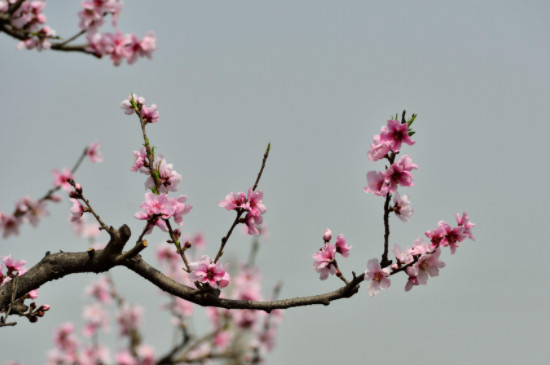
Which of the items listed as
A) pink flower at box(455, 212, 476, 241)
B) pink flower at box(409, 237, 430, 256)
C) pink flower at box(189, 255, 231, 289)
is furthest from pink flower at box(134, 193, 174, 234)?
pink flower at box(455, 212, 476, 241)

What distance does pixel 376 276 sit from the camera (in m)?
2.88

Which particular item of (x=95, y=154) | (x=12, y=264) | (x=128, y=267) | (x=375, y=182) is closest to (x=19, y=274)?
(x=12, y=264)

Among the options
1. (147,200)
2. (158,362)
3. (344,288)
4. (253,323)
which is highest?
(253,323)

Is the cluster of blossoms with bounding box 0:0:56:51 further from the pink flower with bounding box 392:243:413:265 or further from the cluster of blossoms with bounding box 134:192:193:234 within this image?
the pink flower with bounding box 392:243:413:265

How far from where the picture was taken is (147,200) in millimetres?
3002

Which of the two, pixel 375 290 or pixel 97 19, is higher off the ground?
pixel 97 19

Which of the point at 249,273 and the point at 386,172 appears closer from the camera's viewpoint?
the point at 386,172

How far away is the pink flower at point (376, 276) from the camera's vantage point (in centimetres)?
283

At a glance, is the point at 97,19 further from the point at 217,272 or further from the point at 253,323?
the point at 253,323

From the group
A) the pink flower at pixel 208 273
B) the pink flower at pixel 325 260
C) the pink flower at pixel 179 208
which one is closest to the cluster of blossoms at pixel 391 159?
the pink flower at pixel 325 260

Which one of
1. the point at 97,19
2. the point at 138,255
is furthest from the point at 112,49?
the point at 138,255

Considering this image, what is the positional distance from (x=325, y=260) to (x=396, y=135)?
915 mm

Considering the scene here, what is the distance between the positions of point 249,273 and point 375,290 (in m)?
8.59

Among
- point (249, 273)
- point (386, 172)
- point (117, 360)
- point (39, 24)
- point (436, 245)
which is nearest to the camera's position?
point (386, 172)
